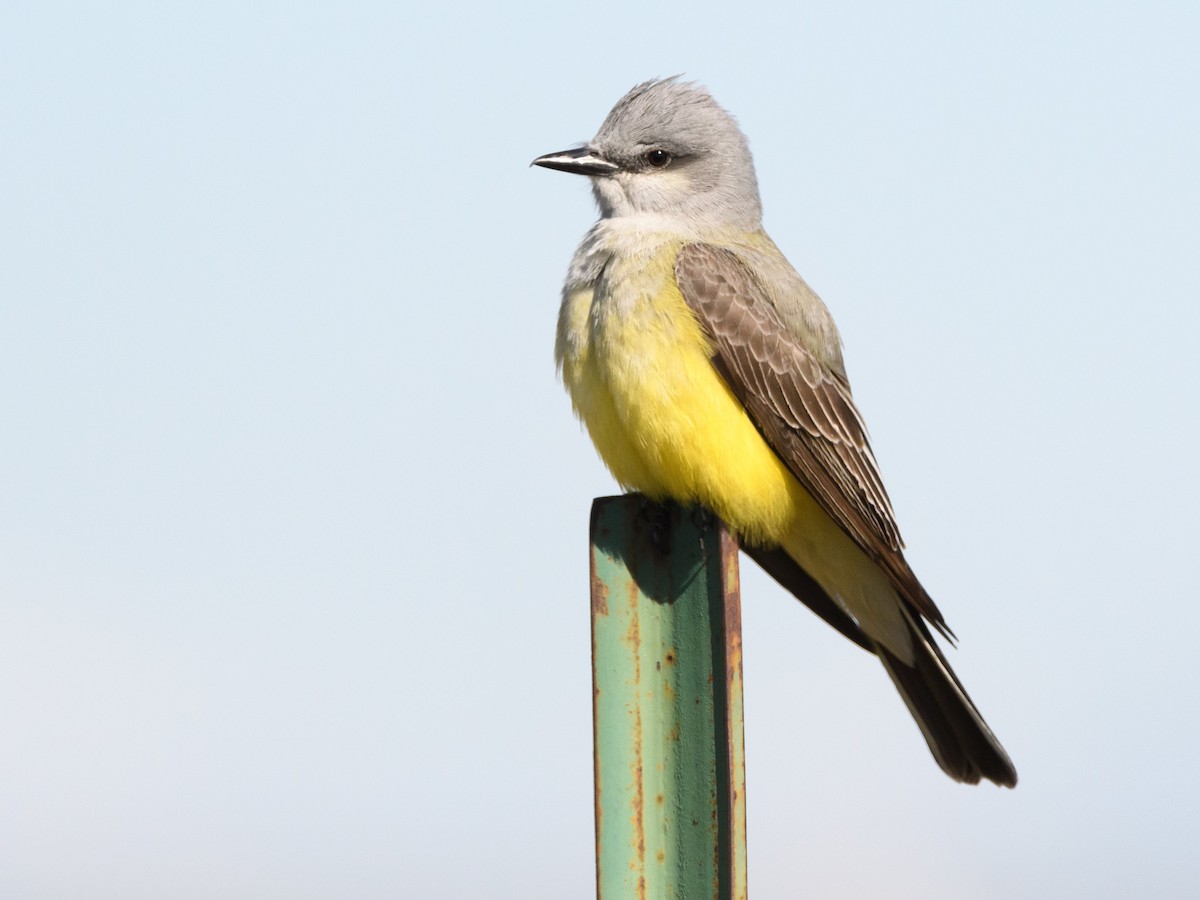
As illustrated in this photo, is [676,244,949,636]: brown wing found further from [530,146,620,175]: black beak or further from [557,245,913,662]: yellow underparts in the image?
[530,146,620,175]: black beak

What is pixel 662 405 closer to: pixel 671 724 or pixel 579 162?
pixel 579 162

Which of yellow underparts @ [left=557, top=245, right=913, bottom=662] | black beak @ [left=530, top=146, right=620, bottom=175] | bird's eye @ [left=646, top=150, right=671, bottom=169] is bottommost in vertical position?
yellow underparts @ [left=557, top=245, right=913, bottom=662]

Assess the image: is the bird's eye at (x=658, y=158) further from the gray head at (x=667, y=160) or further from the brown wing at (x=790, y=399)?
the brown wing at (x=790, y=399)

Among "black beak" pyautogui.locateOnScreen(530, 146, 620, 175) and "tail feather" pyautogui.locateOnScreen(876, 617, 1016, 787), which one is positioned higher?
"black beak" pyautogui.locateOnScreen(530, 146, 620, 175)

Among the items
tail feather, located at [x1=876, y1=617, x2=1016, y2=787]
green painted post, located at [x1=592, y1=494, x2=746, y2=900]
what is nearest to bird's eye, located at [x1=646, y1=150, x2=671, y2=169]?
tail feather, located at [x1=876, y1=617, x2=1016, y2=787]

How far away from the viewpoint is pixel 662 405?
5.23 meters

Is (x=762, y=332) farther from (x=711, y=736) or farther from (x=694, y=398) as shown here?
(x=711, y=736)

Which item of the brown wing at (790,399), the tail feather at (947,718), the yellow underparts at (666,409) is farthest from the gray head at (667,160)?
the tail feather at (947,718)

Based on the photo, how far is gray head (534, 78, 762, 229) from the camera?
6.24 metres

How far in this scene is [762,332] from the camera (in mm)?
5656

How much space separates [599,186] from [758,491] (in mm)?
1601

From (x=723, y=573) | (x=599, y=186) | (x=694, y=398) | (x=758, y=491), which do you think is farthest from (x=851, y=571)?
(x=723, y=573)

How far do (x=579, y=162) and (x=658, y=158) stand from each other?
365mm

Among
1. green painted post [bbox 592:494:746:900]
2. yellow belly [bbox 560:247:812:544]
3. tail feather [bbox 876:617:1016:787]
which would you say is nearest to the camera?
green painted post [bbox 592:494:746:900]
